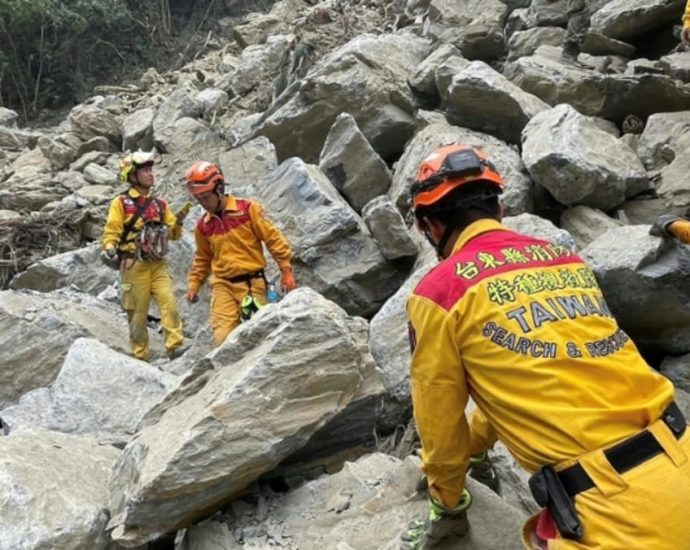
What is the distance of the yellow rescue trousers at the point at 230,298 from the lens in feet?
20.1

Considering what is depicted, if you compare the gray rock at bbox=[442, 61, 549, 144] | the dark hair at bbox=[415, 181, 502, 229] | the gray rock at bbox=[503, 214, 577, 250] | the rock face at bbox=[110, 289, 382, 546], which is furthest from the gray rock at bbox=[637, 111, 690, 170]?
the dark hair at bbox=[415, 181, 502, 229]

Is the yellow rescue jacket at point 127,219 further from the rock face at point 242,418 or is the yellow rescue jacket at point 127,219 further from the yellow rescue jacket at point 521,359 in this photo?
the yellow rescue jacket at point 521,359

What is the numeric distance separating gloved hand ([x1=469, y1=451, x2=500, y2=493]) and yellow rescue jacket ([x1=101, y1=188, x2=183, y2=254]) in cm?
489

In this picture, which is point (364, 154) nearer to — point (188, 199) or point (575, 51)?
point (188, 199)

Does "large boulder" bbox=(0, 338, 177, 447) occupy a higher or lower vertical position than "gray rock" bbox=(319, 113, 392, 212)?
lower

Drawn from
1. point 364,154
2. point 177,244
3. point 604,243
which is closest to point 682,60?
point 364,154

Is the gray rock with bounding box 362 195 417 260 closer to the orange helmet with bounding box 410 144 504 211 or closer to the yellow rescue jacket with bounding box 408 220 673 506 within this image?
the orange helmet with bounding box 410 144 504 211

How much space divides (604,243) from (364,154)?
3.44 meters

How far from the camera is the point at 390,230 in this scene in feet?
20.8

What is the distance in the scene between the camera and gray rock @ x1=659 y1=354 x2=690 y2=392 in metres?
4.37

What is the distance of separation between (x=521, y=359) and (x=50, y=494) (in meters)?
2.53

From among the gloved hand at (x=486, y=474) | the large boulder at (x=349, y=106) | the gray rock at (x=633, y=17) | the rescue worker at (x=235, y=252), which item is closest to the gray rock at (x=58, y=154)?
the large boulder at (x=349, y=106)

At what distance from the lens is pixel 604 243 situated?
15.7ft

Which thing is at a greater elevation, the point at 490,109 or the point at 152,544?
the point at 490,109
